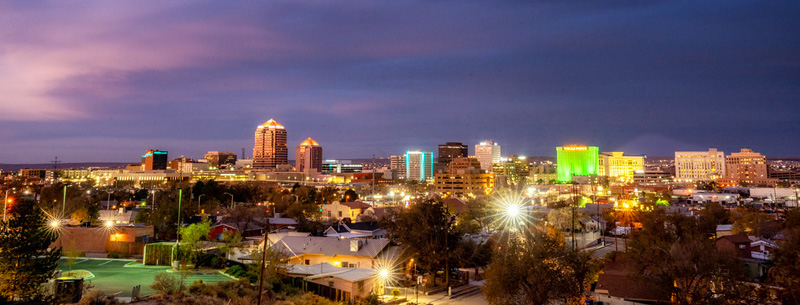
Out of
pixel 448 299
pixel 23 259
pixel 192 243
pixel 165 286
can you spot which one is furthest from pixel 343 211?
pixel 23 259

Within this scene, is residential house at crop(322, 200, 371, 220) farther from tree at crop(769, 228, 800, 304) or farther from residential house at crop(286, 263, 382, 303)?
tree at crop(769, 228, 800, 304)

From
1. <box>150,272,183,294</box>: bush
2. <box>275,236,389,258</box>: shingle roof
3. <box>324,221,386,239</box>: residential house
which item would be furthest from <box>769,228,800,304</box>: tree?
<box>324,221,386,239</box>: residential house

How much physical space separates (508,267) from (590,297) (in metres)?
5.40

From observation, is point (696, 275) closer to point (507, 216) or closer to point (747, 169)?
point (507, 216)

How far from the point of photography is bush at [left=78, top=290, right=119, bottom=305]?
52.9 ft

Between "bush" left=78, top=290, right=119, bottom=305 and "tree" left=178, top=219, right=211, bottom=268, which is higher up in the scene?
"tree" left=178, top=219, right=211, bottom=268

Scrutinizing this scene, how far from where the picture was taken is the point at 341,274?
78.1ft

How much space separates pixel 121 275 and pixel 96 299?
7625 mm

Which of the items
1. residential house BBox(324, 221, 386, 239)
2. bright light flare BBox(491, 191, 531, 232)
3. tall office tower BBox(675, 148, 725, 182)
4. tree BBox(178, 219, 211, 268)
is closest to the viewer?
tree BBox(178, 219, 211, 268)

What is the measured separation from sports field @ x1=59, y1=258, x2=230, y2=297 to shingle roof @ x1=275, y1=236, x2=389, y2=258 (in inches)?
255

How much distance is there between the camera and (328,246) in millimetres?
30906

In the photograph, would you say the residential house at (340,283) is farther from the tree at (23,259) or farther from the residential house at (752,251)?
the residential house at (752,251)

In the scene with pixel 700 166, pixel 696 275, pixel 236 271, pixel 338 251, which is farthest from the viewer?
pixel 700 166

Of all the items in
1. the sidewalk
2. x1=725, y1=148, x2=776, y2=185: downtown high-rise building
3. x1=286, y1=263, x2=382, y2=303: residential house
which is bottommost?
the sidewalk
